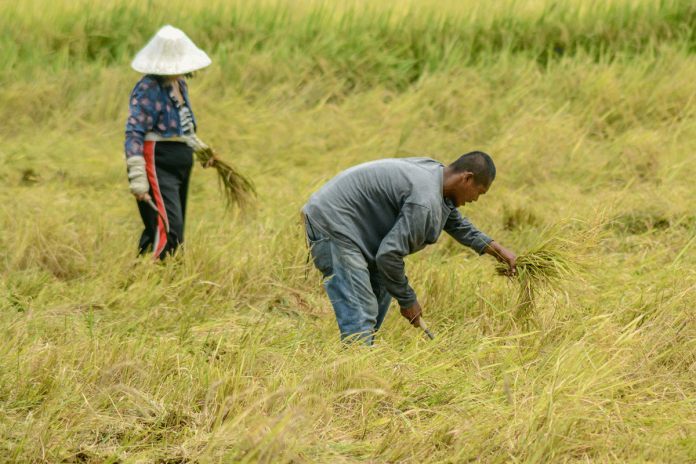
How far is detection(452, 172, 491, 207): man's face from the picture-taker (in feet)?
8.77

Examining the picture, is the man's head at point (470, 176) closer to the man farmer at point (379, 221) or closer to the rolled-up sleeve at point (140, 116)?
the man farmer at point (379, 221)

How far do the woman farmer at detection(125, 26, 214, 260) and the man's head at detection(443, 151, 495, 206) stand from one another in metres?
1.76

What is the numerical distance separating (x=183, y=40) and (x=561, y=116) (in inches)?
155

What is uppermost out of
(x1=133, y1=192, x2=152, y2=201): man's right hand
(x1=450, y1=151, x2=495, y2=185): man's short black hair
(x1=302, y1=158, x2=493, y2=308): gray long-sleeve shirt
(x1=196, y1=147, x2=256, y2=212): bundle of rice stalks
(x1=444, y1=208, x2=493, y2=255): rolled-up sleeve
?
(x1=450, y1=151, x2=495, y2=185): man's short black hair

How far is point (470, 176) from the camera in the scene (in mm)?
2670

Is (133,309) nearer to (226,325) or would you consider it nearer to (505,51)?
(226,325)

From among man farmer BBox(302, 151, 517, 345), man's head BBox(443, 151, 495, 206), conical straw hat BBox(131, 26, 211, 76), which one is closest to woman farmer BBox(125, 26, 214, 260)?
conical straw hat BBox(131, 26, 211, 76)

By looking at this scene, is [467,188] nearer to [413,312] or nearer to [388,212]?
Answer: [388,212]

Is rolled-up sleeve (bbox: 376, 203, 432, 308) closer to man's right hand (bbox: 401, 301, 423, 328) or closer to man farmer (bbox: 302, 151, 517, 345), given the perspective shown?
man farmer (bbox: 302, 151, 517, 345)

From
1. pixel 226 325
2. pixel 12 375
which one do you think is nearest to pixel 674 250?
pixel 226 325

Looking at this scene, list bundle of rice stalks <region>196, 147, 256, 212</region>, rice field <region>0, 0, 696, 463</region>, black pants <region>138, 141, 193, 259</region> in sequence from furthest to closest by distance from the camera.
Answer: bundle of rice stalks <region>196, 147, 256, 212</region>
black pants <region>138, 141, 193, 259</region>
rice field <region>0, 0, 696, 463</region>

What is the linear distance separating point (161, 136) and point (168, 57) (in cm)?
45

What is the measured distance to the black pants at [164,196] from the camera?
3.70 metres

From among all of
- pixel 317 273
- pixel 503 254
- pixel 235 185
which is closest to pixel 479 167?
pixel 503 254
